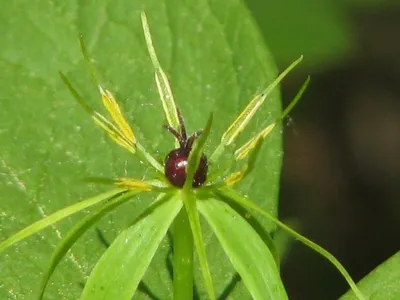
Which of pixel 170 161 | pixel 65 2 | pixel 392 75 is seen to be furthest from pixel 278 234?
pixel 392 75

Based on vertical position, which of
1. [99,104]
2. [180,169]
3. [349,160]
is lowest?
[349,160]

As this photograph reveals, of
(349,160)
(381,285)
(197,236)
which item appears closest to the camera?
(197,236)

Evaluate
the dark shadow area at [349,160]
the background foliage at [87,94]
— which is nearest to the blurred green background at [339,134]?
the dark shadow area at [349,160]

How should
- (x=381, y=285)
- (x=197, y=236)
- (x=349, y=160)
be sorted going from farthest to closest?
(x=349, y=160) < (x=381, y=285) < (x=197, y=236)

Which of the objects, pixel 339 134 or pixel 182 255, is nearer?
pixel 182 255

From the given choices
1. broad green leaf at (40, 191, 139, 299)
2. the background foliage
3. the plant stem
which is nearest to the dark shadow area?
the background foliage

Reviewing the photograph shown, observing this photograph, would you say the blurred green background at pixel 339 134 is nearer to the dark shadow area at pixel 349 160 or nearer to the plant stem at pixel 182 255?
the dark shadow area at pixel 349 160

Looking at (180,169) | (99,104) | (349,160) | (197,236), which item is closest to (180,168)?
(180,169)

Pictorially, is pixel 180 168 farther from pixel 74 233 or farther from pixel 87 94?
pixel 87 94
